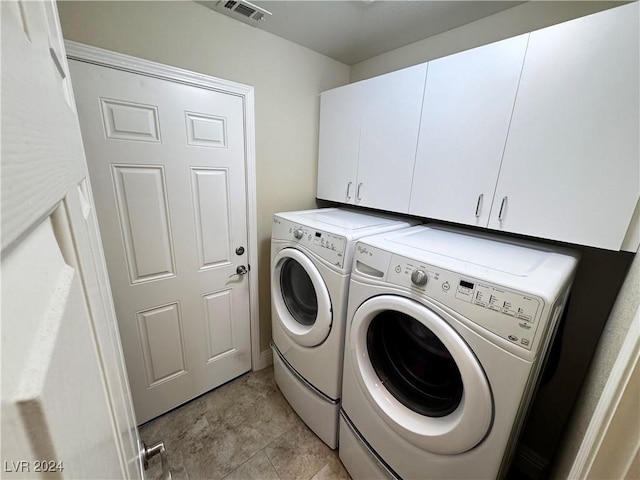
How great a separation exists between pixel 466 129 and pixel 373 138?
52cm

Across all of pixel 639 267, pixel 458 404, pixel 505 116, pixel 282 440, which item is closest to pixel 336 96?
pixel 505 116

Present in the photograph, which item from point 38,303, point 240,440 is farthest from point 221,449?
point 38,303

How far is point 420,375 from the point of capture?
1102mm

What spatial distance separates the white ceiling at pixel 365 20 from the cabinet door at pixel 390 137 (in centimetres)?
30

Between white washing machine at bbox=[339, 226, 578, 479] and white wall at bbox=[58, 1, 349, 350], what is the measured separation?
948mm

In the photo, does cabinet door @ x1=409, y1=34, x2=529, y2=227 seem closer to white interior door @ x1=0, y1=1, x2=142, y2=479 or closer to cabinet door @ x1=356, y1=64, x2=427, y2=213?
cabinet door @ x1=356, y1=64, x2=427, y2=213

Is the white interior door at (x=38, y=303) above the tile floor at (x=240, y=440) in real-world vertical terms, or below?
above

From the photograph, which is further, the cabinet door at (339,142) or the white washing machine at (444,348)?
the cabinet door at (339,142)

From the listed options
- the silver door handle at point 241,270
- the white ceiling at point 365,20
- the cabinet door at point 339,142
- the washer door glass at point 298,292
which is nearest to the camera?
the white ceiling at point 365,20

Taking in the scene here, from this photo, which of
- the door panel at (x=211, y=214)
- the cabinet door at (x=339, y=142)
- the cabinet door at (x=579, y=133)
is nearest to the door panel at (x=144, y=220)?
the door panel at (x=211, y=214)

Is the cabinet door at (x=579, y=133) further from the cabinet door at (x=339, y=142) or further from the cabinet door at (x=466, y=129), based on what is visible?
the cabinet door at (x=339, y=142)

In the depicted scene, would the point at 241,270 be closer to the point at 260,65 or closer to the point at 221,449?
the point at 221,449

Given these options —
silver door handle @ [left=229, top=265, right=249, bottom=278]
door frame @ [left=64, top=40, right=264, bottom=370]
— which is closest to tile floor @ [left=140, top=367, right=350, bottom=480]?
door frame @ [left=64, top=40, right=264, bottom=370]

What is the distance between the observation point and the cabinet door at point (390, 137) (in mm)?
1394
